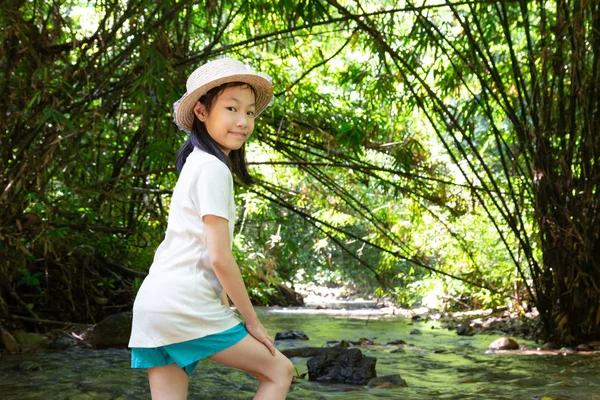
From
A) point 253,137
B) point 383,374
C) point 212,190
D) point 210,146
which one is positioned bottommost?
point 383,374

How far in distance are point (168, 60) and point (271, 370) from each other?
2.30 meters

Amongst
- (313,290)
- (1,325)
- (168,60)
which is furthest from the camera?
(313,290)

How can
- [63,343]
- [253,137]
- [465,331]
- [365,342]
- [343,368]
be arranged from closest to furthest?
1. [343,368]
2. [63,343]
3. [253,137]
4. [365,342]
5. [465,331]

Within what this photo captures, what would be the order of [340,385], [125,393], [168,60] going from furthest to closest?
[168,60] < [340,385] < [125,393]

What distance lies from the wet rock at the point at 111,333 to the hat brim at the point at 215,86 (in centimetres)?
290

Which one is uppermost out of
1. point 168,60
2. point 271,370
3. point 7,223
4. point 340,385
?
point 168,60

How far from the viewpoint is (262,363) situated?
1.80 metres

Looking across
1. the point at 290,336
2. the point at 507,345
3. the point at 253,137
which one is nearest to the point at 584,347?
the point at 507,345

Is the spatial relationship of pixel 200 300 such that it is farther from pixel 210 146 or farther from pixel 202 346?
pixel 210 146

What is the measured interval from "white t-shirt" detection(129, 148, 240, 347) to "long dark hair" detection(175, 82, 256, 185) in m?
0.07

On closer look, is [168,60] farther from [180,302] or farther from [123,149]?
[180,302]

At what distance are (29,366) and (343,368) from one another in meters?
1.56

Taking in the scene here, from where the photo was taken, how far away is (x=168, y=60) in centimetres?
373

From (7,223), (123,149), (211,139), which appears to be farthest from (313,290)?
(211,139)
